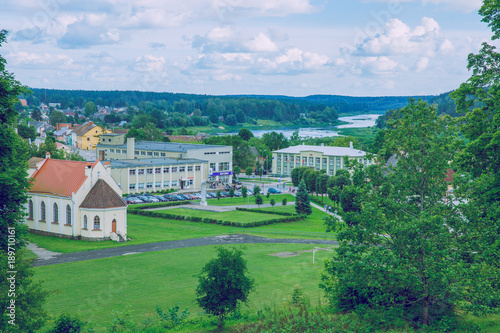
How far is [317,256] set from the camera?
41688mm

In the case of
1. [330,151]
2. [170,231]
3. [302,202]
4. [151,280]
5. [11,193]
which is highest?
[11,193]

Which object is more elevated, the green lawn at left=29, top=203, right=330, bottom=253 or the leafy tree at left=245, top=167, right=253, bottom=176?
the leafy tree at left=245, top=167, right=253, bottom=176

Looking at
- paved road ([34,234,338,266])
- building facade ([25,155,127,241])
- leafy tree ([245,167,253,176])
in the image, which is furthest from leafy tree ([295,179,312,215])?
leafy tree ([245,167,253,176])

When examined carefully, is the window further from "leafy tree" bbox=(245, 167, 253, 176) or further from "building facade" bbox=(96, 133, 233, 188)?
"leafy tree" bbox=(245, 167, 253, 176)

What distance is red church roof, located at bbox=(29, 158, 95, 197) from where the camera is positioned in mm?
49000

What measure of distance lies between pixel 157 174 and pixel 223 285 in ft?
199

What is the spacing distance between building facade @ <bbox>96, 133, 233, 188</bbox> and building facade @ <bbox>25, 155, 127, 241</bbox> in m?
40.7

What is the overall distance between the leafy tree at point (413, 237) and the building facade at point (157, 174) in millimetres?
58379

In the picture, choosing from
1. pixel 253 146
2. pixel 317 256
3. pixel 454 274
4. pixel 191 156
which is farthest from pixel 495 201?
pixel 253 146

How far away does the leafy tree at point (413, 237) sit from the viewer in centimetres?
2081

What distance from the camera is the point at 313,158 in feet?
342

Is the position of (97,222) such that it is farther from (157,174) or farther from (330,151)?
(330,151)

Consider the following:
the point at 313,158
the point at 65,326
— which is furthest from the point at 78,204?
the point at 313,158

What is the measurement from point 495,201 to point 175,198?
56.6m
